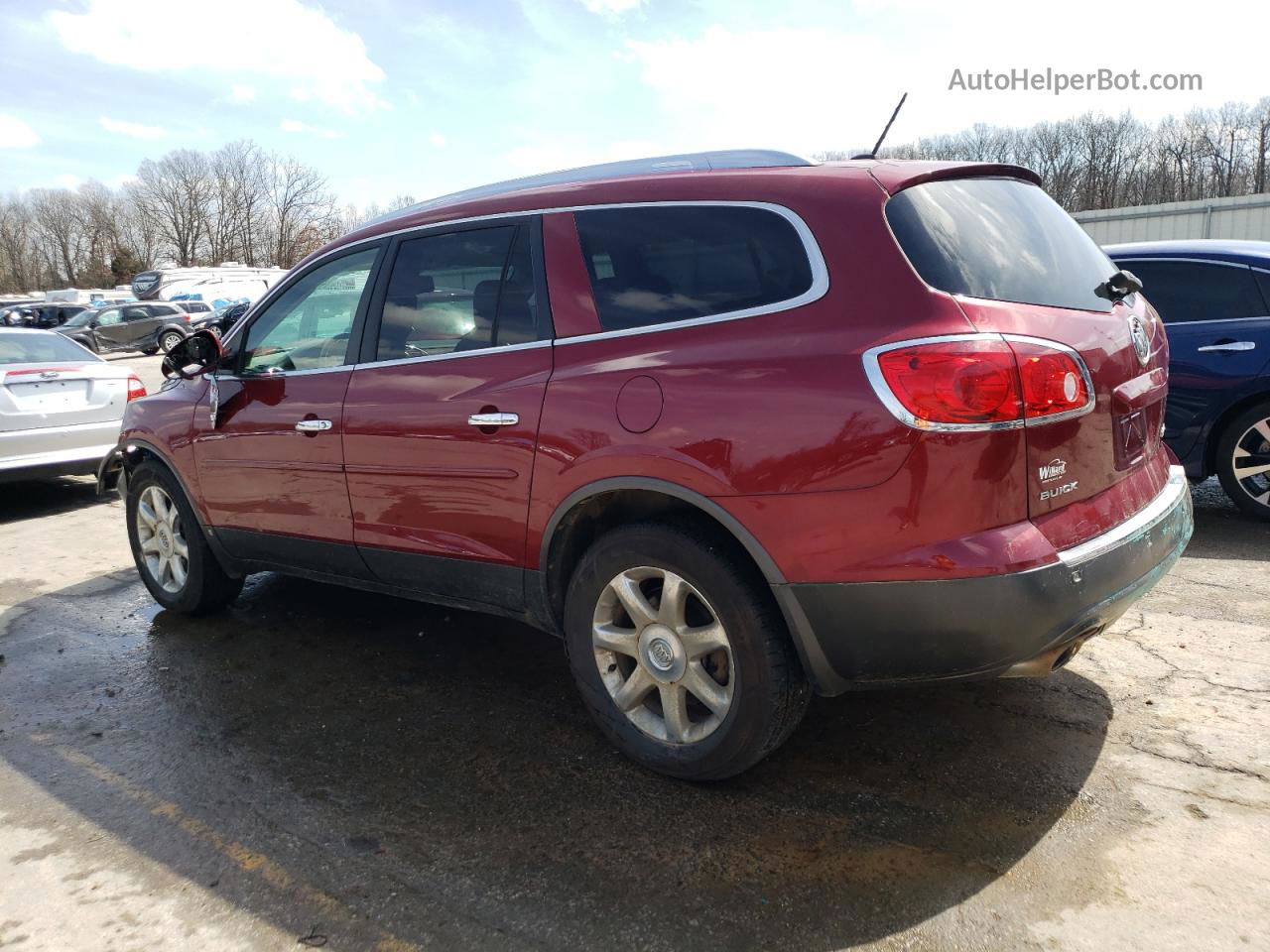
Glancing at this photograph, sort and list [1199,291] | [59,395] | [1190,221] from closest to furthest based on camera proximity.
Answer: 1. [1199,291]
2. [59,395]
3. [1190,221]

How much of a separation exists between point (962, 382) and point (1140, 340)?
3.27ft

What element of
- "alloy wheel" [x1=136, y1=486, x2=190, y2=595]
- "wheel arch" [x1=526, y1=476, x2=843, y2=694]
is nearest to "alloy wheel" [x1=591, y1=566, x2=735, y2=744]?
"wheel arch" [x1=526, y1=476, x2=843, y2=694]

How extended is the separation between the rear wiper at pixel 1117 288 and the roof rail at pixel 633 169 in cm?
101

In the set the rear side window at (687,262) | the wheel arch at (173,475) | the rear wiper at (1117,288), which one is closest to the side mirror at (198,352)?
the wheel arch at (173,475)

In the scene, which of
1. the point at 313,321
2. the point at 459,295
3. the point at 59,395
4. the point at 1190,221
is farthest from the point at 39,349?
the point at 1190,221

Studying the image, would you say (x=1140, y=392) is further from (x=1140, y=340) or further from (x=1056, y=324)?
(x=1056, y=324)

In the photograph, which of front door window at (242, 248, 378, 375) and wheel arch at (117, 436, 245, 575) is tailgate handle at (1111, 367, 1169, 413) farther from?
wheel arch at (117, 436, 245, 575)

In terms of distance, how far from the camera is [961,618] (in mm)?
2488

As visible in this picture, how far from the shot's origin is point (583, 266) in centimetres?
322

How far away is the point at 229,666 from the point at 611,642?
2136 millimetres

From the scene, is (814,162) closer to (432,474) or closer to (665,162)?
(665,162)

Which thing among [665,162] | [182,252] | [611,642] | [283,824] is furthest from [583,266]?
[182,252]

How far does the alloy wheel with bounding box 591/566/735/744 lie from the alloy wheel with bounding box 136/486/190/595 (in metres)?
2.80

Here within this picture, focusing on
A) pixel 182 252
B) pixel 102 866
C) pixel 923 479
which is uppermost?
pixel 182 252
